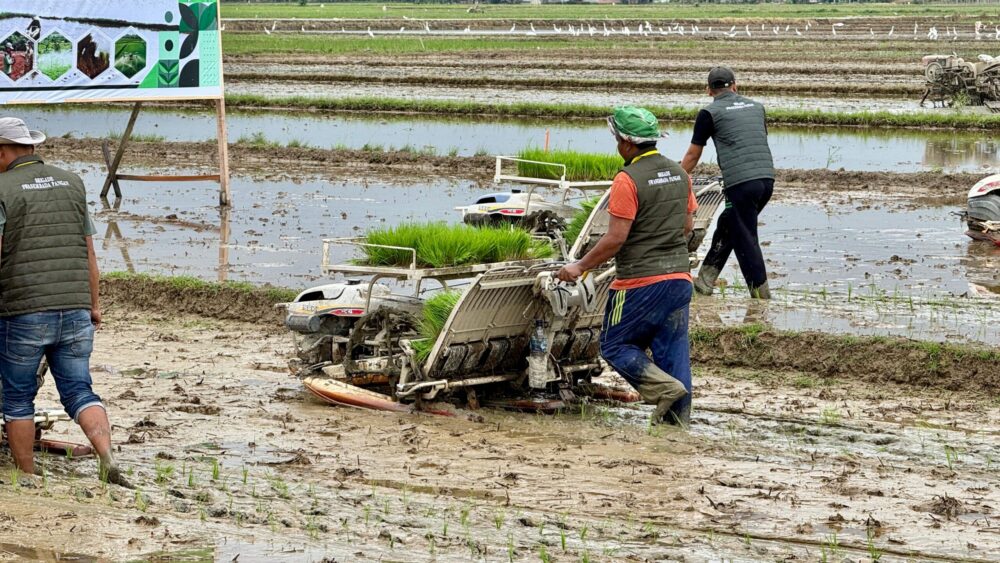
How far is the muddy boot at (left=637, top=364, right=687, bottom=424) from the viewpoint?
7746 millimetres

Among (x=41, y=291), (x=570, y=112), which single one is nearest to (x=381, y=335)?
(x=41, y=291)

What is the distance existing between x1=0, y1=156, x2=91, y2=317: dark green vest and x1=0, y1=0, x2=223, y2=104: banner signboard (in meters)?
10.1

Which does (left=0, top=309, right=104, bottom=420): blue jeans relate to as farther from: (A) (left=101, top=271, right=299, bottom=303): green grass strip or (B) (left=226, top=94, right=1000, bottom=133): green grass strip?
(B) (left=226, top=94, right=1000, bottom=133): green grass strip

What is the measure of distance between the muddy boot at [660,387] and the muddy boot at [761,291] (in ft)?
11.7

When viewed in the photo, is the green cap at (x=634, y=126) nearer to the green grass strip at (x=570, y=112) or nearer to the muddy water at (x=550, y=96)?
the green grass strip at (x=570, y=112)

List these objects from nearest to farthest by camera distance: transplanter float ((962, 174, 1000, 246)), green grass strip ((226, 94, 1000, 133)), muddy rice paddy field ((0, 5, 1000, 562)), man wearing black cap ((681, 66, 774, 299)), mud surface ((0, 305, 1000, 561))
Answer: mud surface ((0, 305, 1000, 561)), muddy rice paddy field ((0, 5, 1000, 562)), man wearing black cap ((681, 66, 774, 299)), transplanter float ((962, 174, 1000, 246)), green grass strip ((226, 94, 1000, 133))

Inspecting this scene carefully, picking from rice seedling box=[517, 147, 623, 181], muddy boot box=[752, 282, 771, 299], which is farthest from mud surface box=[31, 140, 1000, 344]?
rice seedling box=[517, 147, 623, 181]

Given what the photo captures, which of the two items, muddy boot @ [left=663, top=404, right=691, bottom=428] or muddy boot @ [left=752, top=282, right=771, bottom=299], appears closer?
muddy boot @ [left=663, top=404, right=691, bottom=428]

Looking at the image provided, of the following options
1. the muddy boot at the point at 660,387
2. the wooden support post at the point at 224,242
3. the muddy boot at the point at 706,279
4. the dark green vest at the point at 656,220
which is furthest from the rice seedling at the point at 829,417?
the wooden support post at the point at 224,242

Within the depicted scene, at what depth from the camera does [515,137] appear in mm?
24234

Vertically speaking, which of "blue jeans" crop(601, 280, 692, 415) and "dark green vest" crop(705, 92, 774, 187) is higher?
"dark green vest" crop(705, 92, 774, 187)

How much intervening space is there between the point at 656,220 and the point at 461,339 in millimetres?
→ 1367

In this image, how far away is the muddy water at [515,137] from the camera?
69.6 feet

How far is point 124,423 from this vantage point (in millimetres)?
8016
